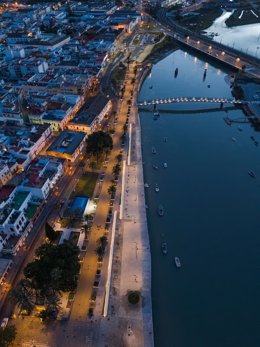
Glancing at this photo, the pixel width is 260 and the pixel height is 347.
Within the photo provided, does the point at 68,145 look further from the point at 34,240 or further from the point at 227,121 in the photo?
the point at 227,121

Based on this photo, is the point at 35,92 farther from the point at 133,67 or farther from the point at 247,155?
the point at 247,155

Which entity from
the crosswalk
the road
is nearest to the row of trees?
the road

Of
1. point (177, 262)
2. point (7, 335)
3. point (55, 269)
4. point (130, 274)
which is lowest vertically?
point (177, 262)

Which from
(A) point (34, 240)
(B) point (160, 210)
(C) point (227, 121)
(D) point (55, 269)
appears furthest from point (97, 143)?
(C) point (227, 121)

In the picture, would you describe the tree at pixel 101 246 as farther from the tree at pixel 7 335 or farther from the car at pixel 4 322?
the tree at pixel 7 335

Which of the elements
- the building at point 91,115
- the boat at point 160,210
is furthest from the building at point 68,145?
the boat at point 160,210

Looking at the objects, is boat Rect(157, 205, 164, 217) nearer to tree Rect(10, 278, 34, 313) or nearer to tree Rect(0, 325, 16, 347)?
tree Rect(10, 278, 34, 313)

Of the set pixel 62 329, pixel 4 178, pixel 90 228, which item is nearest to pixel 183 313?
pixel 62 329
